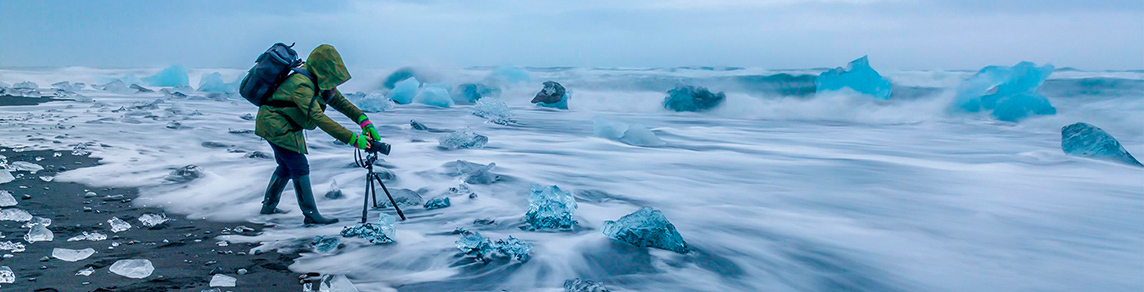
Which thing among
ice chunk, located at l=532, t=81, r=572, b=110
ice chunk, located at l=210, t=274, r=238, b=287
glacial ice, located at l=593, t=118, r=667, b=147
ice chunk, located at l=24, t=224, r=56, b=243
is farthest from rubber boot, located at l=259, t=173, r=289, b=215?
ice chunk, located at l=532, t=81, r=572, b=110

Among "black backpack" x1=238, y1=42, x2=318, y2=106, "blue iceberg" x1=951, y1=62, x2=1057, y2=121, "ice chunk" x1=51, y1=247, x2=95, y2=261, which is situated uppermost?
"black backpack" x1=238, y1=42, x2=318, y2=106

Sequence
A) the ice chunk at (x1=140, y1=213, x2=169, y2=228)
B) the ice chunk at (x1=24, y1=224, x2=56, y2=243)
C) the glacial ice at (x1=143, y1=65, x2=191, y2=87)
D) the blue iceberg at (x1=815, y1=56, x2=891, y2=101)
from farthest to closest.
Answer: the glacial ice at (x1=143, y1=65, x2=191, y2=87)
the blue iceberg at (x1=815, y1=56, x2=891, y2=101)
the ice chunk at (x1=140, y1=213, x2=169, y2=228)
the ice chunk at (x1=24, y1=224, x2=56, y2=243)

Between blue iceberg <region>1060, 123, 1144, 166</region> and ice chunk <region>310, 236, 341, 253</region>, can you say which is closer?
ice chunk <region>310, 236, 341, 253</region>

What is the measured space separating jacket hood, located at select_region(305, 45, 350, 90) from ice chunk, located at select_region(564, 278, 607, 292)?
1.82 meters

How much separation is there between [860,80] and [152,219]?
46.1ft

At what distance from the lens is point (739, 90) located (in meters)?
22.5

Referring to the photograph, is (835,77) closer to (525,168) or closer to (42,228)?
(525,168)

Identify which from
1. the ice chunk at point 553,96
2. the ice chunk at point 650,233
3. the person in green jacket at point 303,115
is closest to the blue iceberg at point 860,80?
the ice chunk at point 553,96

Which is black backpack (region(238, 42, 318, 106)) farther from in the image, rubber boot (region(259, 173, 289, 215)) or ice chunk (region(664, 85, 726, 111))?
ice chunk (region(664, 85, 726, 111))

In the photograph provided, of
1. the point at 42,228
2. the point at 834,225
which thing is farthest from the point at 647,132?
the point at 42,228

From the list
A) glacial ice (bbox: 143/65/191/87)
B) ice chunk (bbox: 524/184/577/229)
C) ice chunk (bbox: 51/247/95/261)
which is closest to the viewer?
ice chunk (bbox: 51/247/95/261)

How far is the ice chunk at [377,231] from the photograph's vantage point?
12.3 ft

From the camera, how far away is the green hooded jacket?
379 centimetres

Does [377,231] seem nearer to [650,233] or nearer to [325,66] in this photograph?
[325,66]
